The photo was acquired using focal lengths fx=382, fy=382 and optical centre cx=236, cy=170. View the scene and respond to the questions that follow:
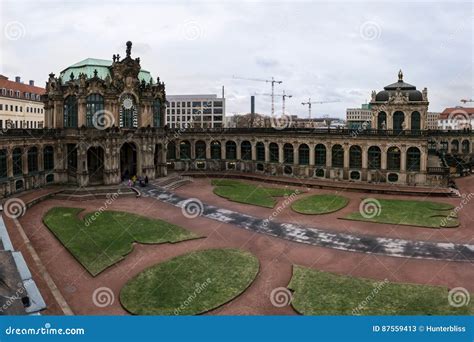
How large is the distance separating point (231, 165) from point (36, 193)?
36734mm

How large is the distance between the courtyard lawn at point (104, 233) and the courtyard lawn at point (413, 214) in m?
Answer: 19.8

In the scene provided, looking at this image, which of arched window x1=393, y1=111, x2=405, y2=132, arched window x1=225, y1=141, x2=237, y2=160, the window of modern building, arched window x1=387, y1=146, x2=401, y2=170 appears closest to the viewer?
arched window x1=387, y1=146, x2=401, y2=170

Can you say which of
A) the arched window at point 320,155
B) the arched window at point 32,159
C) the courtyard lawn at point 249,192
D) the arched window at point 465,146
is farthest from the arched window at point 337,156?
the arched window at point 32,159

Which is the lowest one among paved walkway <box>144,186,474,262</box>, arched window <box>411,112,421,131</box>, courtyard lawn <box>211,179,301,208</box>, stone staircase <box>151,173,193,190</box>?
paved walkway <box>144,186,474,262</box>

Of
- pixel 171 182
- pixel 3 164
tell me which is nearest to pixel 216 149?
pixel 171 182

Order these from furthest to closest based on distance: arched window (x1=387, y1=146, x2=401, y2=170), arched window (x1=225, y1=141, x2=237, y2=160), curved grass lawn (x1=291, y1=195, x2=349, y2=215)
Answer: arched window (x1=225, y1=141, x2=237, y2=160), arched window (x1=387, y1=146, x2=401, y2=170), curved grass lawn (x1=291, y1=195, x2=349, y2=215)

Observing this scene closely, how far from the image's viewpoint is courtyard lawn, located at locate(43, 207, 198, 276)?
2947cm

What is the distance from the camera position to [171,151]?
7738 cm

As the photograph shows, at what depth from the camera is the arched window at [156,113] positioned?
65.2m

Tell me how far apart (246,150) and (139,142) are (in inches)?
898

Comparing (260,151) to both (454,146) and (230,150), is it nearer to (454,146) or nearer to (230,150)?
(230,150)

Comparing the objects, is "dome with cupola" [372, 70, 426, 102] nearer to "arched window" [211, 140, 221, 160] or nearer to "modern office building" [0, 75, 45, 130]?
"arched window" [211, 140, 221, 160]

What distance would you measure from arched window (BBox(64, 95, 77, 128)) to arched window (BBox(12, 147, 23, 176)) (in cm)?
907

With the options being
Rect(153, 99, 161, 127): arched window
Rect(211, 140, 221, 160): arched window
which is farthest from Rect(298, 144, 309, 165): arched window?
Rect(153, 99, 161, 127): arched window
